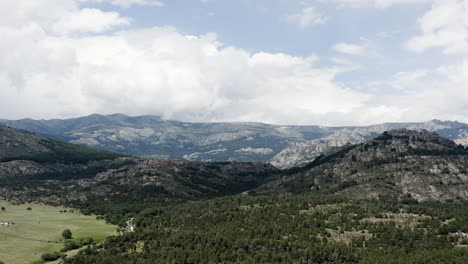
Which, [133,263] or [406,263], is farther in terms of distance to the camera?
[133,263]

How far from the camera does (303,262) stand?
182750mm

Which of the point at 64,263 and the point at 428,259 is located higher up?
the point at 428,259

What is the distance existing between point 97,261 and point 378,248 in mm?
154503

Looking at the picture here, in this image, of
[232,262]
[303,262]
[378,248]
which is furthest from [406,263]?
[232,262]

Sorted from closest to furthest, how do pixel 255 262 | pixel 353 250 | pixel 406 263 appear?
pixel 406 263, pixel 255 262, pixel 353 250

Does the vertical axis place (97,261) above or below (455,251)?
below

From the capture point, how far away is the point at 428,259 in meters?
172

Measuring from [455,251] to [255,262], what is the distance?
100868mm

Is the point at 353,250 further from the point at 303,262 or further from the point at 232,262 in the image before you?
the point at 232,262

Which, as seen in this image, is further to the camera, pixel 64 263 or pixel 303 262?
pixel 64 263

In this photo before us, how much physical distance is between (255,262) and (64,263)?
106 metres

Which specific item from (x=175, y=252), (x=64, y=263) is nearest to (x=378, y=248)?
(x=175, y=252)

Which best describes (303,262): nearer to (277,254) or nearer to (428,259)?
(277,254)

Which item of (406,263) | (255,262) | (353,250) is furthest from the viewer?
(353,250)
